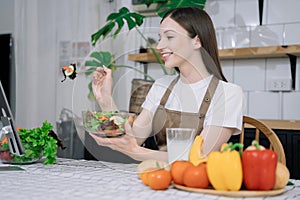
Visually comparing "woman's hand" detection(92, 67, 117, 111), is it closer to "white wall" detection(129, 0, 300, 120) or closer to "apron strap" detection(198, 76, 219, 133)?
"apron strap" detection(198, 76, 219, 133)

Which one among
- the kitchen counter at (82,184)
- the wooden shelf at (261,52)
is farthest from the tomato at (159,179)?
the wooden shelf at (261,52)

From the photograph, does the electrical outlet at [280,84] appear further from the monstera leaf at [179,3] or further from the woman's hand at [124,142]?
the woman's hand at [124,142]

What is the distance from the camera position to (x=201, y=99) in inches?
51.8

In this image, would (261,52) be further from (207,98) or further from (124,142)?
(124,142)

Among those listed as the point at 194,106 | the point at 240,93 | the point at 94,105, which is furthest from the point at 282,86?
the point at 94,105

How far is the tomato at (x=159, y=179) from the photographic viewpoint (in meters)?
0.97

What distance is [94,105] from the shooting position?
118 cm

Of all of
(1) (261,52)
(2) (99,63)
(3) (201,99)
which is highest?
(1) (261,52)

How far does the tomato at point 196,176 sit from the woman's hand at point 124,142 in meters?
0.22

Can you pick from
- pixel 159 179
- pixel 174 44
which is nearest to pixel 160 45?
pixel 174 44

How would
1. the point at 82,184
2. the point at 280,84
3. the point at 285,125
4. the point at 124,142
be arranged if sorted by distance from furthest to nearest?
the point at 280,84 < the point at 285,125 < the point at 124,142 < the point at 82,184

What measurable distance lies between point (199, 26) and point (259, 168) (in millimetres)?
576

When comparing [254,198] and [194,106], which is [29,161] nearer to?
[194,106]

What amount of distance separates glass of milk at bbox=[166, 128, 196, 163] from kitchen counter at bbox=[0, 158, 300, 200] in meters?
A: 0.11
